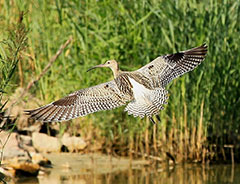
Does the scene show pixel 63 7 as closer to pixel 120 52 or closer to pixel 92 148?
pixel 120 52

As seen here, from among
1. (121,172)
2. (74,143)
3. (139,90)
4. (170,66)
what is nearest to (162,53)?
(170,66)

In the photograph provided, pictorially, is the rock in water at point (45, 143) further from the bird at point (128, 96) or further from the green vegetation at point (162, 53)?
the bird at point (128, 96)

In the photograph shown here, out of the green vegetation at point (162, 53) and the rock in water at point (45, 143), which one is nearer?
the green vegetation at point (162, 53)

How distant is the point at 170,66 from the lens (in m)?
6.97

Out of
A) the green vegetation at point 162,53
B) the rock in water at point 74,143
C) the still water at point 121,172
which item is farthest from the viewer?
the rock in water at point 74,143

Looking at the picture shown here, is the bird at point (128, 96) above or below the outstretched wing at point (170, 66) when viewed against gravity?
below

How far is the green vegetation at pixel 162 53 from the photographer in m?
8.30

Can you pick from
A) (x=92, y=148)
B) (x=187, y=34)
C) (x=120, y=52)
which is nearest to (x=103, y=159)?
(x=92, y=148)

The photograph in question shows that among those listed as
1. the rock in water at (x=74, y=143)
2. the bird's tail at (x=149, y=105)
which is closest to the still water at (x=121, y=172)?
the rock in water at (x=74, y=143)

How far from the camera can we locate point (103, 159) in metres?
8.71

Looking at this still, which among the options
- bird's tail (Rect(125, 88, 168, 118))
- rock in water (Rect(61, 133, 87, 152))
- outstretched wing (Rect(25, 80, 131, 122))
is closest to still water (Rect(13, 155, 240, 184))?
rock in water (Rect(61, 133, 87, 152))

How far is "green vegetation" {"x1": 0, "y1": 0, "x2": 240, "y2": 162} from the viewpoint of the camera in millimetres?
8297

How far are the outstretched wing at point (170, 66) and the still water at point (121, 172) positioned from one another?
1.48 metres

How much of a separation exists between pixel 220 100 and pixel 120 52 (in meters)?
1.59
